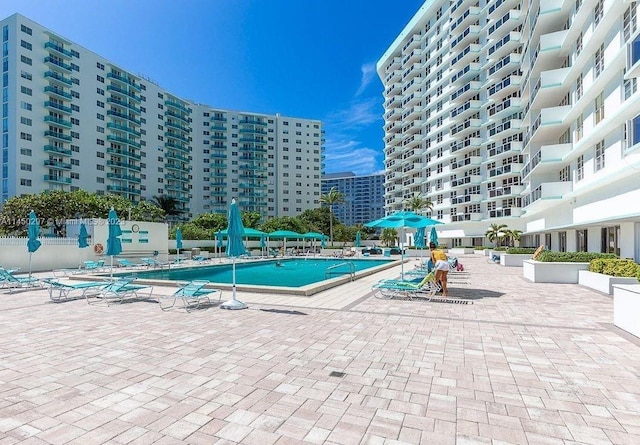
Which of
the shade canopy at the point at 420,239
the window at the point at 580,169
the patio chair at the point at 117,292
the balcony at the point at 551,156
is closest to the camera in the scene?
the patio chair at the point at 117,292

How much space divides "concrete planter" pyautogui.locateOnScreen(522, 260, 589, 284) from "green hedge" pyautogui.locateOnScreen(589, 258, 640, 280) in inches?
68.5

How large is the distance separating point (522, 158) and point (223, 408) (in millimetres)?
48770

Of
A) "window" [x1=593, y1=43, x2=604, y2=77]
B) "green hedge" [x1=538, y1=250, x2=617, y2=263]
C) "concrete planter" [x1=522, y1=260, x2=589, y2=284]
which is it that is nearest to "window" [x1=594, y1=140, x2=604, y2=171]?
"window" [x1=593, y1=43, x2=604, y2=77]

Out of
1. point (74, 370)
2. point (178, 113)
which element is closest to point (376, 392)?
point (74, 370)

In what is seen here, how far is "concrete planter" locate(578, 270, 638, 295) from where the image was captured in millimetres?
11467

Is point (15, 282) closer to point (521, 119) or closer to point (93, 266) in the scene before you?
point (93, 266)

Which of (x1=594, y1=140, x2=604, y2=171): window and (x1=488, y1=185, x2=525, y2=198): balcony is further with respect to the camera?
(x1=488, y1=185, x2=525, y2=198): balcony

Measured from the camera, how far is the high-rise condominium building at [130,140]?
55906 millimetres

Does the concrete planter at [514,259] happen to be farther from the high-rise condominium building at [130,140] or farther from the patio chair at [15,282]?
the high-rise condominium building at [130,140]

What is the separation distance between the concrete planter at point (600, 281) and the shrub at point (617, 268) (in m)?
0.20

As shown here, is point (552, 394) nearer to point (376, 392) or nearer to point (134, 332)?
point (376, 392)

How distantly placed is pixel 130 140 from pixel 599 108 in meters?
78.0

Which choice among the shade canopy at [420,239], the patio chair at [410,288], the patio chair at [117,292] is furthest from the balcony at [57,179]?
the patio chair at [410,288]

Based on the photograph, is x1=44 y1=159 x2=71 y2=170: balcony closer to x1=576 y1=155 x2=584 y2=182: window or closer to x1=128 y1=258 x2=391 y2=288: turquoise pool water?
x1=128 y1=258 x2=391 y2=288: turquoise pool water
